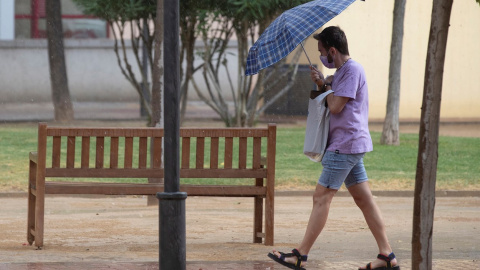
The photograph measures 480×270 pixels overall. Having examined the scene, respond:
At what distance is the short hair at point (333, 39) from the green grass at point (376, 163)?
7065mm

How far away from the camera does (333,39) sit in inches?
306

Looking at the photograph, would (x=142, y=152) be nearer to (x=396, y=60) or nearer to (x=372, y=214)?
(x=372, y=214)

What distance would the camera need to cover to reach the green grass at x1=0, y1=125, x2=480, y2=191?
15.1m

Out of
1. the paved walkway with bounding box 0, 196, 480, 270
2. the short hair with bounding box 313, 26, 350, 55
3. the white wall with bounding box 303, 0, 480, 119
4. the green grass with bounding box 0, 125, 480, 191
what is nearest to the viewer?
the short hair with bounding box 313, 26, 350, 55

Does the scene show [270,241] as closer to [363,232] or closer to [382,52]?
[363,232]

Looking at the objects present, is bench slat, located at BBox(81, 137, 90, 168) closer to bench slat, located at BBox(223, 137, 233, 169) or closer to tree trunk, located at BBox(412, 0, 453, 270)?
bench slat, located at BBox(223, 137, 233, 169)

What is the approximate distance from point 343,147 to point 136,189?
2.41 m

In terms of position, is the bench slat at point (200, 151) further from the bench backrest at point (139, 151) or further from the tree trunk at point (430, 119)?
the tree trunk at point (430, 119)

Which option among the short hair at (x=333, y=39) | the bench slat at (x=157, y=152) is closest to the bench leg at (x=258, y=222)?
the bench slat at (x=157, y=152)

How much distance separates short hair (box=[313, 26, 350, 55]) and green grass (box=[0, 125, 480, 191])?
706 centimetres

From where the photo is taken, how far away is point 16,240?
9.76 m

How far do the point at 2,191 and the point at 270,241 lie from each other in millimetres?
5793

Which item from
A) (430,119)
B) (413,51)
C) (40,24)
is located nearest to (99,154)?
(430,119)

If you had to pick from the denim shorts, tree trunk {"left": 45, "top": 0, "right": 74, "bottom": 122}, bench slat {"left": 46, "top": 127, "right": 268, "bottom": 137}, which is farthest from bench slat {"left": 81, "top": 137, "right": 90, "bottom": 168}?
tree trunk {"left": 45, "top": 0, "right": 74, "bottom": 122}
